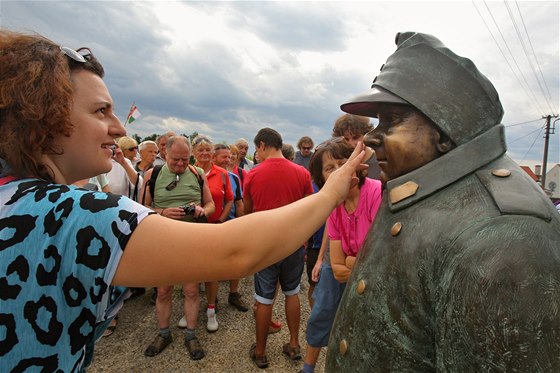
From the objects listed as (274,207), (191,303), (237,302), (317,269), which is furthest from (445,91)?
(237,302)

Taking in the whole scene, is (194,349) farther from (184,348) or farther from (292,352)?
(292,352)

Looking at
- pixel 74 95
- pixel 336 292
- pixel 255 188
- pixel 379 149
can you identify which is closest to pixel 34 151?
pixel 74 95

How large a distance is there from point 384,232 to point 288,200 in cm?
249

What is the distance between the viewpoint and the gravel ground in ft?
11.8

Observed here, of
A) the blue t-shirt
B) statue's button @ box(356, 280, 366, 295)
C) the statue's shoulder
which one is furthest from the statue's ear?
the blue t-shirt

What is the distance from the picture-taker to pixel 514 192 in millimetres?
1028

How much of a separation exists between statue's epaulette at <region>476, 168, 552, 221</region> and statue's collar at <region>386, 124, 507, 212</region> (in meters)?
0.05

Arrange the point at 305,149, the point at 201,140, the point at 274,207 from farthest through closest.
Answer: the point at 305,149 < the point at 201,140 < the point at 274,207

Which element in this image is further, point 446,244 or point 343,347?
point 343,347

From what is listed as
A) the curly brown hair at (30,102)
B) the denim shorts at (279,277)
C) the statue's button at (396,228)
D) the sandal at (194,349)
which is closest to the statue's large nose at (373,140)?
the statue's button at (396,228)

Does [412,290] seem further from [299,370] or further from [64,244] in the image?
[299,370]

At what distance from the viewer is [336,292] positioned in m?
2.91

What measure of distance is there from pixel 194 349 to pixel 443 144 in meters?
3.58

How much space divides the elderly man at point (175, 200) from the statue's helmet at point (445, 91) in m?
2.94
